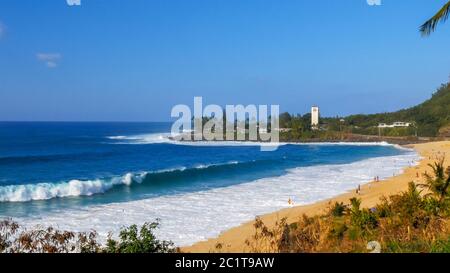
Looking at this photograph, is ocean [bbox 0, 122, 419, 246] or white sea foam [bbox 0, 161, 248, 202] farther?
white sea foam [bbox 0, 161, 248, 202]

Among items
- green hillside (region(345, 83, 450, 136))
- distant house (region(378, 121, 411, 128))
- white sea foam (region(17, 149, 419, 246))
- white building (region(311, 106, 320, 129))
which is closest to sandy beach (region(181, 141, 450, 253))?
white sea foam (region(17, 149, 419, 246))

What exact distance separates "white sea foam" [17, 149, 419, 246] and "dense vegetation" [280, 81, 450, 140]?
67.8 m

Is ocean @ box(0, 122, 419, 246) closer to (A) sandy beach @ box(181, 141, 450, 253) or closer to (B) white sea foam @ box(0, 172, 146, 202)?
(B) white sea foam @ box(0, 172, 146, 202)

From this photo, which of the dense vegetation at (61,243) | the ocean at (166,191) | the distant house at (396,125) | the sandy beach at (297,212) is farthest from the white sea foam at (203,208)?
the distant house at (396,125)

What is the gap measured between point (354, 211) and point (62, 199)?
18.4 meters

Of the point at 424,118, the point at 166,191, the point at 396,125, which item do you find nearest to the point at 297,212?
the point at 166,191

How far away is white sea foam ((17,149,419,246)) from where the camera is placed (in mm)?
18380

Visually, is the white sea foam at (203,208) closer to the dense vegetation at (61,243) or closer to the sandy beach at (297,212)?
the sandy beach at (297,212)

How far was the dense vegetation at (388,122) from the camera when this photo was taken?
3831 inches

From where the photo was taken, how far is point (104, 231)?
1759 centimetres

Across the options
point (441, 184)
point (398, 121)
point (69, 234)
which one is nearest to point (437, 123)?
point (398, 121)
